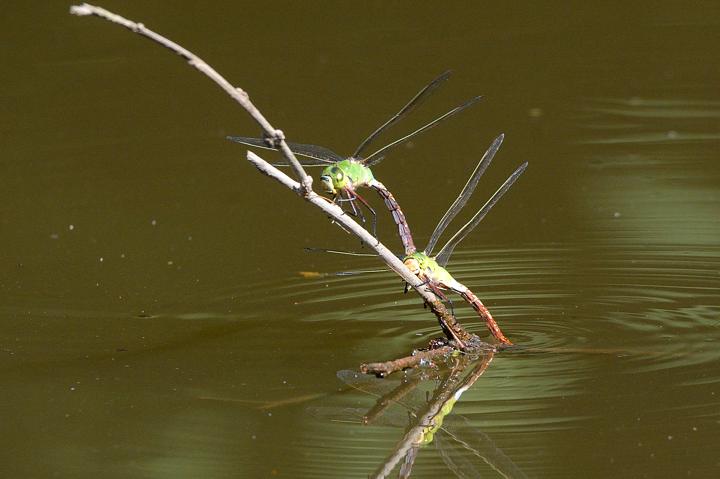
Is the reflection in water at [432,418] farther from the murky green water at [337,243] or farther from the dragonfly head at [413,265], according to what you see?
the dragonfly head at [413,265]

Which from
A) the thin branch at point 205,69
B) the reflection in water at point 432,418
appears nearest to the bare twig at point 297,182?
the thin branch at point 205,69

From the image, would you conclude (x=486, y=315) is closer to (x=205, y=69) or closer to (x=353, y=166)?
(x=353, y=166)

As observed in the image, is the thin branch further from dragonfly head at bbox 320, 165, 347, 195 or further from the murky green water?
the murky green water

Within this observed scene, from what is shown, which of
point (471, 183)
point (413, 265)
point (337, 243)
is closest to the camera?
point (413, 265)

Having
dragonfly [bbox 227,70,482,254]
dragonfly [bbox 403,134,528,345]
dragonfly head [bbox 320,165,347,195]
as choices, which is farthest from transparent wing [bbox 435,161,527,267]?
dragonfly head [bbox 320,165,347,195]

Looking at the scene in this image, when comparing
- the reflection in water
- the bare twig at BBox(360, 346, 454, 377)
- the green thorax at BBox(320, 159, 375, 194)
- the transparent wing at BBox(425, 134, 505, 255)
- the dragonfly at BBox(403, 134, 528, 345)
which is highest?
the green thorax at BBox(320, 159, 375, 194)

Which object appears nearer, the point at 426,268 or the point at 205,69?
the point at 205,69

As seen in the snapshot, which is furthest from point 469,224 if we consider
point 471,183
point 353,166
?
point 353,166

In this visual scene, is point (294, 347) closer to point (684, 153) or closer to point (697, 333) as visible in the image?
point (697, 333)
